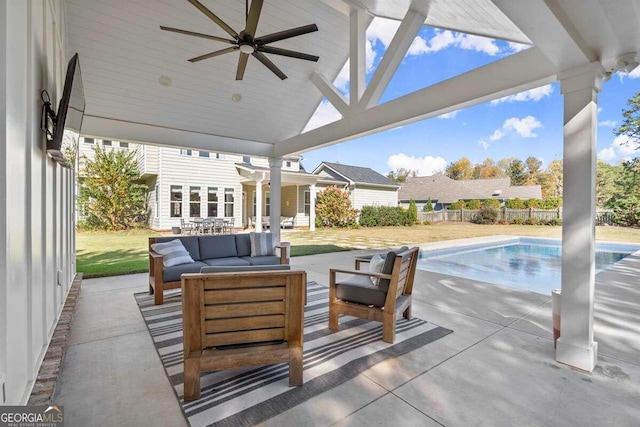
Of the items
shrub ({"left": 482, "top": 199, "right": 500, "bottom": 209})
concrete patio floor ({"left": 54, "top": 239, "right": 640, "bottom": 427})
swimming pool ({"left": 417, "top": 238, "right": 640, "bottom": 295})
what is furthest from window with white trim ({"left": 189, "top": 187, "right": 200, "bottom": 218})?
shrub ({"left": 482, "top": 199, "right": 500, "bottom": 209})

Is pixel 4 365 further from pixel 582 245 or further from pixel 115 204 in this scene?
pixel 115 204

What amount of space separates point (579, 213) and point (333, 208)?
14184 mm

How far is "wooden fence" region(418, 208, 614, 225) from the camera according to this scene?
15.3m

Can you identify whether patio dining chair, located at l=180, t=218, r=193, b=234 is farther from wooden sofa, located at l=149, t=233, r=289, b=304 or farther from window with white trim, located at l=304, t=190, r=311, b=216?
wooden sofa, located at l=149, t=233, r=289, b=304

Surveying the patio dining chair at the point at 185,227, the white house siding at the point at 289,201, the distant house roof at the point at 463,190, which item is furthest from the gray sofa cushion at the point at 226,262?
the distant house roof at the point at 463,190

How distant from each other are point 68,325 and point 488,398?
3725mm

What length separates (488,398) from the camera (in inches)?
85.4

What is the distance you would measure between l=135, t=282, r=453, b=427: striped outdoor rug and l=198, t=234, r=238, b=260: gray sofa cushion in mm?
1306

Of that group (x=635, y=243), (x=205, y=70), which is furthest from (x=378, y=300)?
(x=635, y=243)

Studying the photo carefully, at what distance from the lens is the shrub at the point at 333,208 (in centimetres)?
1655

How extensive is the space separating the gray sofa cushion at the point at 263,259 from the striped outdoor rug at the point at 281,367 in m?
1.43

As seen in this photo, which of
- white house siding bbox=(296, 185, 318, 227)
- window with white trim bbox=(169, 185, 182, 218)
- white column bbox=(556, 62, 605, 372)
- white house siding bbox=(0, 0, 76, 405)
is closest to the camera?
white house siding bbox=(0, 0, 76, 405)

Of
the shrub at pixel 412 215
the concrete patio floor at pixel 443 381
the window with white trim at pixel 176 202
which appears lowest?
the concrete patio floor at pixel 443 381

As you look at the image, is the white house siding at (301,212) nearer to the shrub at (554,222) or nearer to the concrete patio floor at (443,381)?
the concrete patio floor at (443,381)
